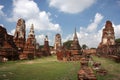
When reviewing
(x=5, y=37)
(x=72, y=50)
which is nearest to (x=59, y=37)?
(x=72, y=50)

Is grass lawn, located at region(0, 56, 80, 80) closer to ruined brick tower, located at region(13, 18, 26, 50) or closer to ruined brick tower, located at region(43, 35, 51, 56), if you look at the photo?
ruined brick tower, located at region(13, 18, 26, 50)

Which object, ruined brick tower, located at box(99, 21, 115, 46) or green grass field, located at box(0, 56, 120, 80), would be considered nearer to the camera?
green grass field, located at box(0, 56, 120, 80)

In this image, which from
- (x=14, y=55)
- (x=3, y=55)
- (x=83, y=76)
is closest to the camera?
(x=83, y=76)

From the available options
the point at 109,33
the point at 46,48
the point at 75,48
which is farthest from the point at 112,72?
the point at 46,48

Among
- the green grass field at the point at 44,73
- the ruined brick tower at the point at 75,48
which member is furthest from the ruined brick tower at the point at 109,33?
the green grass field at the point at 44,73

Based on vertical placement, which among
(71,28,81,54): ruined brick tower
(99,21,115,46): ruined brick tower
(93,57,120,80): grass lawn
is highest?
(99,21,115,46): ruined brick tower

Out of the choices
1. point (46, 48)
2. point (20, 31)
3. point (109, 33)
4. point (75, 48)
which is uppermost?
point (20, 31)

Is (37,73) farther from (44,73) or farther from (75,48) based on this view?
(75,48)

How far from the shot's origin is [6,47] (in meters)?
25.0

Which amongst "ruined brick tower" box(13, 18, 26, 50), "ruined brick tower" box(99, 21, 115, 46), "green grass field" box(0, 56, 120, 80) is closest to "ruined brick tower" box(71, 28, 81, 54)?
"ruined brick tower" box(99, 21, 115, 46)

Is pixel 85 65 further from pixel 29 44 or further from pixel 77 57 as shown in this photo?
pixel 29 44

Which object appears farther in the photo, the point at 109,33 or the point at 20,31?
the point at 109,33

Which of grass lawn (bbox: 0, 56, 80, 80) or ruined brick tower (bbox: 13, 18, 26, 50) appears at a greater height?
ruined brick tower (bbox: 13, 18, 26, 50)

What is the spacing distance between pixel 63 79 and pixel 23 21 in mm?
26301
